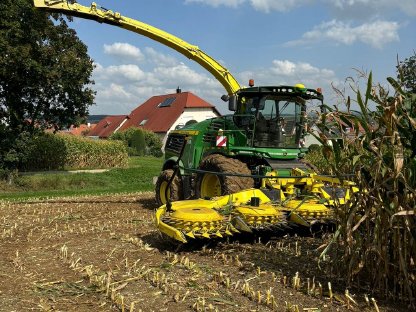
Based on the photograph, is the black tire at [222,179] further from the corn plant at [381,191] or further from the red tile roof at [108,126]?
the red tile roof at [108,126]

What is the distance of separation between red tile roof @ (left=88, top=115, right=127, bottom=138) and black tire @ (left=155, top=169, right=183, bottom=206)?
42.0 meters

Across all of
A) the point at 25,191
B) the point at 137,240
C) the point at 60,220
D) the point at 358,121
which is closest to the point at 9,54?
the point at 25,191

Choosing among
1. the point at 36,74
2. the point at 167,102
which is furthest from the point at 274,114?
the point at 167,102

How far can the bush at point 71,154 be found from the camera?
22.3 metres

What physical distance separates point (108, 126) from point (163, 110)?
10174 mm

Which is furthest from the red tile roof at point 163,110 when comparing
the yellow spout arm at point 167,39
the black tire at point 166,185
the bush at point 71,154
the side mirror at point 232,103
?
the side mirror at point 232,103

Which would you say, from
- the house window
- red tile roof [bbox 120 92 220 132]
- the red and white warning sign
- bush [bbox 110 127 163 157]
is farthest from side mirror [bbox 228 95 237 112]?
the house window

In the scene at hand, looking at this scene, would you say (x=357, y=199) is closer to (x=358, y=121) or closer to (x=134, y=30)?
(x=358, y=121)

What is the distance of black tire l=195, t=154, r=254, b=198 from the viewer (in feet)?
25.4

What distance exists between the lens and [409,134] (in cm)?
415

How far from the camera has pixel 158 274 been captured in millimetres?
4848

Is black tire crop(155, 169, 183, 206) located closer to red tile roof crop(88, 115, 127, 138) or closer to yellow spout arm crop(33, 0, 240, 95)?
yellow spout arm crop(33, 0, 240, 95)

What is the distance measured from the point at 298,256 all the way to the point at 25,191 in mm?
13486

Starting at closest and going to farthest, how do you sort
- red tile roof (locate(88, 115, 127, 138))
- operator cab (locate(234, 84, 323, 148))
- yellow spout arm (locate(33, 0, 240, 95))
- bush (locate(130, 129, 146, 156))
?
operator cab (locate(234, 84, 323, 148))
yellow spout arm (locate(33, 0, 240, 95))
bush (locate(130, 129, 146, 156))
red tile roof (locate(88, 115, 127, 138))
